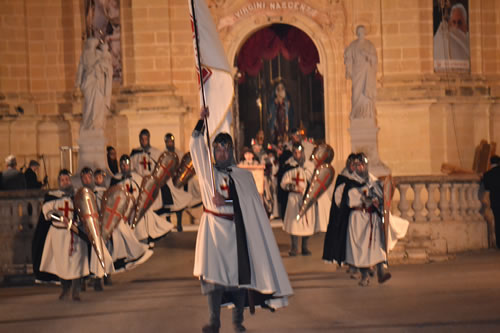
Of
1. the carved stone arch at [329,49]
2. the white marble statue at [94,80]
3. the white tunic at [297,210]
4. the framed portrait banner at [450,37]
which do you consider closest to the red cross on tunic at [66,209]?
the white tunic at [297,210]

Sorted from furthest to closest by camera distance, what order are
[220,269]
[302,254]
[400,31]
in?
[400,31] → [302,254] → [220,269]

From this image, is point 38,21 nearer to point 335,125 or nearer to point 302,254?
point 335,125

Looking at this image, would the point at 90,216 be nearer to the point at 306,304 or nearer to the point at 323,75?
the point at 306,304

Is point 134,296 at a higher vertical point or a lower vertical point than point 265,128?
lower

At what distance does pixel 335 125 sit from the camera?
20.2 metres

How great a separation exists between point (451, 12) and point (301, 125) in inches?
220

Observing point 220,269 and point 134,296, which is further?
point 134,296

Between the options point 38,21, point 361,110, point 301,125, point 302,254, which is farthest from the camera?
point 301,125

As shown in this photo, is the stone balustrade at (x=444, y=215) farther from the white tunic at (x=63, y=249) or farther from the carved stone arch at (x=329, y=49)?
the carved stone arch at (x=329, y=49)

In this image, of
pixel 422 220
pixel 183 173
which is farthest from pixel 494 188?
pixel 183 173

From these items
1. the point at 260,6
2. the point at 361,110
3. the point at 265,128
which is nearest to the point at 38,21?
the point at 260,6

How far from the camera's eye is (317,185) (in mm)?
13656

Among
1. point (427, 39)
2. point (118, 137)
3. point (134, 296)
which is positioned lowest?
point (134, 296)

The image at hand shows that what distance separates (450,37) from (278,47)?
12.7ft
